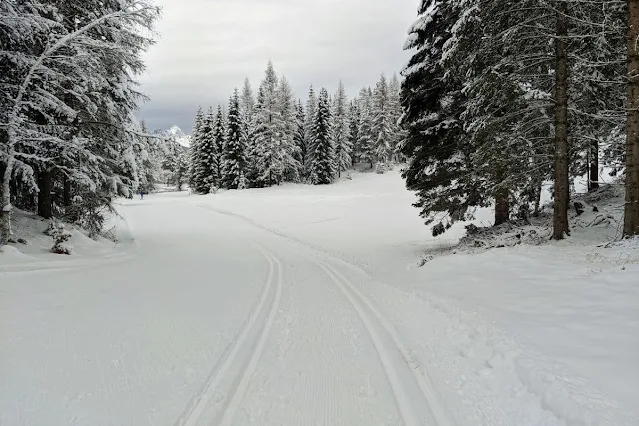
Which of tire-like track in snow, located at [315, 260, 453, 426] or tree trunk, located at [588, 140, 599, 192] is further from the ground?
tree trunk, located at [588, 140, 599, 192]

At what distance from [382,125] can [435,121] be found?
5240 cm

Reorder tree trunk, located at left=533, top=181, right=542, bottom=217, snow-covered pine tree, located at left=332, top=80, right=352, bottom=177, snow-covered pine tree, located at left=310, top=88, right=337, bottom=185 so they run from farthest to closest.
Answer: snow-covered pine tree, located at left=332, top=80, right=352, bottom=177 → snow-covered pine tree, located at left=310, top=88, right=337, bottom=185 → tree trunk, located at left=533, top=181, right=542, bottom=217

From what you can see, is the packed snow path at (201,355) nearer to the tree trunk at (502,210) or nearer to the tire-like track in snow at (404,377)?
the tire-like track in snow at (404,377)

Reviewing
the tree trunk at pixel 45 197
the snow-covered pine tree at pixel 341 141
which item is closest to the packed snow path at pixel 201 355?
the tree trunk at pixel 45 197

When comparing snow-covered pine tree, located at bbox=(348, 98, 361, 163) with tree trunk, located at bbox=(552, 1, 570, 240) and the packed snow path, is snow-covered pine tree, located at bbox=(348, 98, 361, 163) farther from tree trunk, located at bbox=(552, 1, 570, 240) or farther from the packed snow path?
the packed snow path

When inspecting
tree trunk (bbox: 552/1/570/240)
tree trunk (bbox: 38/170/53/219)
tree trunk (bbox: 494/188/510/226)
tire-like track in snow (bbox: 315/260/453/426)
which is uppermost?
tree trunk (bbox: 552/1/570/240)

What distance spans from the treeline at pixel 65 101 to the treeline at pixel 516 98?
8.58 metres

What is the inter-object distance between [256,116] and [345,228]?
1179 inches

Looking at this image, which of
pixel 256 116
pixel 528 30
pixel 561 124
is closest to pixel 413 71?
pixel 528 30

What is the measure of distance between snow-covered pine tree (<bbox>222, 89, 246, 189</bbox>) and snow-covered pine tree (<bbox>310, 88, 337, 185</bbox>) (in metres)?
9.91

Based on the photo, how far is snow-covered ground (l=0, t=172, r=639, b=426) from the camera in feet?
12.4

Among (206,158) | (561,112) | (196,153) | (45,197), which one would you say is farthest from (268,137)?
(561,112)

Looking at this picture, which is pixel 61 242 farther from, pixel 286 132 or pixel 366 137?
pixel 366 137

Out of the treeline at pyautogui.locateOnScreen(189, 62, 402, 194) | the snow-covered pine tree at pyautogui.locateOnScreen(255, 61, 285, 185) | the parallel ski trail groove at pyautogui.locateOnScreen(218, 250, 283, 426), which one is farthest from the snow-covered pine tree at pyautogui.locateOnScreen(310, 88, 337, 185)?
the parallel ski trail groove at pyautogui.locateOnScreen(218, 250, 283, 426)
